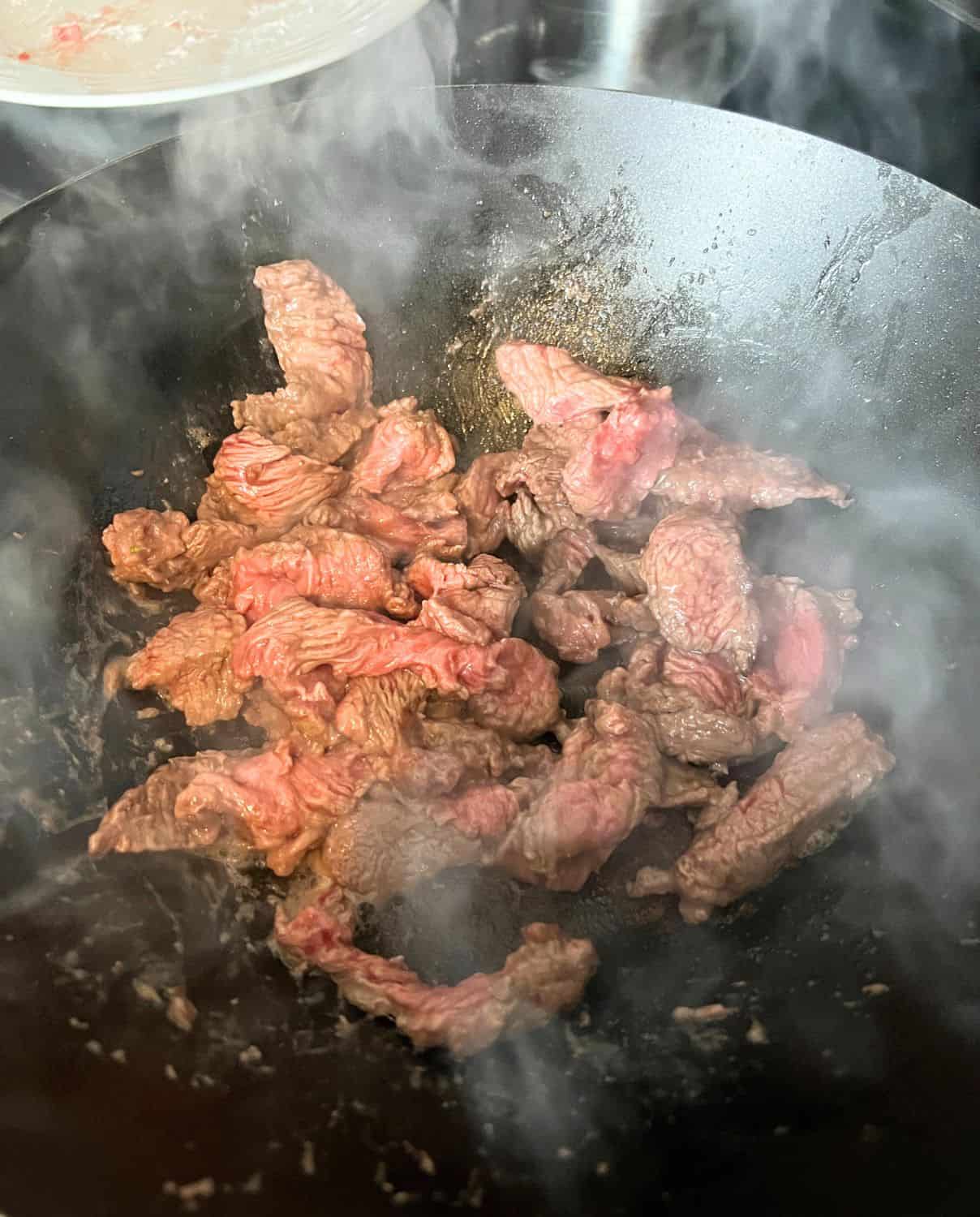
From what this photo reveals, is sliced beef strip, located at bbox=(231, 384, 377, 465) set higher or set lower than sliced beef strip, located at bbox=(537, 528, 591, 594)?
higher

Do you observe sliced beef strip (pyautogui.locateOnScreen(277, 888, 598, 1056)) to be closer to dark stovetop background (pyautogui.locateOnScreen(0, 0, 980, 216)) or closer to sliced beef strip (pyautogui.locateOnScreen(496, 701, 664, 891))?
sliced beef strip (pyautogui.locateOnScreen(496, 701, 664, 891))

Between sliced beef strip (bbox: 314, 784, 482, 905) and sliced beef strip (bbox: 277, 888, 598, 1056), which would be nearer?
sliced beef strip (bbox: 277, 888, 598, 1056)

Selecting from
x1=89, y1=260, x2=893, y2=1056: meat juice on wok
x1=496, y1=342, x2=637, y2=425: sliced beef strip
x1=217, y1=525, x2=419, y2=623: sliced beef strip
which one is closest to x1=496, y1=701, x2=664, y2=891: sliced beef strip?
x1=89, y1=260, x2=893, y2=1056: meat juice on wok

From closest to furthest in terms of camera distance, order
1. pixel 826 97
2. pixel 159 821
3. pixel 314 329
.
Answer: pixel 159 821 < pixel 314 329 < pixel 826 97

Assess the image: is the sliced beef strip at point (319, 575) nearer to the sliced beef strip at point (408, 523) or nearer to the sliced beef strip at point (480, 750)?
the sliced beef strip at point (408, 523)

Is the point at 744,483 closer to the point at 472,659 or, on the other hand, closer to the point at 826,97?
the point at 472,659

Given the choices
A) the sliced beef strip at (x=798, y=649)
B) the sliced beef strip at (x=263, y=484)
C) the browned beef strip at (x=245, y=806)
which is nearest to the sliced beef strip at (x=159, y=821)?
the browned beef strip at (x=245, y=806)

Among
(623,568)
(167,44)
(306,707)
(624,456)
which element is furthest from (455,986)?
Answer: (167,44)
